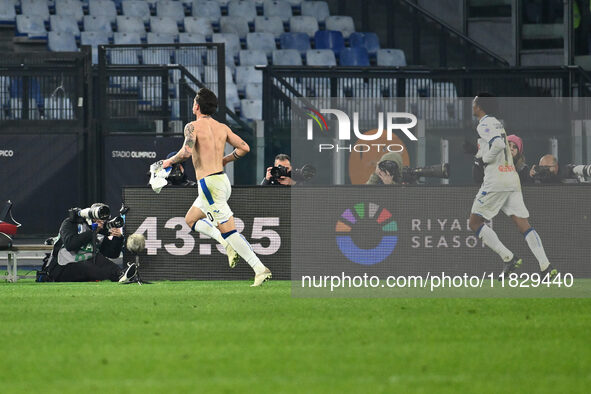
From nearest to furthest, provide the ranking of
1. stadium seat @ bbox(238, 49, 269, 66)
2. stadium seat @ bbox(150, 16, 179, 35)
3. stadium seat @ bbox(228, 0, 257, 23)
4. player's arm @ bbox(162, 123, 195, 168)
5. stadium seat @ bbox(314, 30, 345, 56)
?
player's arm @ bbox(162, 123, 195, 168)
stadium seat @ bbox(238, 49, 269, 66)
stadium seat @ bbox(150, 16, 179, 35)
stadium seat @ bbox(314, 30, 345, 56)
stadium seat @ bbox(228, 0, 257, 23)

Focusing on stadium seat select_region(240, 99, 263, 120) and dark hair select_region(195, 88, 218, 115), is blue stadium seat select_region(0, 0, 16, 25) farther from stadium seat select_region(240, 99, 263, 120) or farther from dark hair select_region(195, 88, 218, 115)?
dark hair select_region(195, 88, 218, 115)

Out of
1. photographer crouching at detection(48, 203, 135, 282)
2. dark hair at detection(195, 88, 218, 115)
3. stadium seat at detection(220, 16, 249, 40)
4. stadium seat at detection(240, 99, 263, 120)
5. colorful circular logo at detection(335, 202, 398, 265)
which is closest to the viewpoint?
dark hair at detection(195, 88, 218, 115)

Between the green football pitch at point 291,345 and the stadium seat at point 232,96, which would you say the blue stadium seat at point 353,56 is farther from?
the green football pitch at point 291,345

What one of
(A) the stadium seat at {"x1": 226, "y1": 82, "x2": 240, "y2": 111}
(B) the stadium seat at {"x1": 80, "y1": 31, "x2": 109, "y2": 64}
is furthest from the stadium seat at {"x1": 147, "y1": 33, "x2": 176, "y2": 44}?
(A) the stadium seat at {"x1": 226, "y1": 82, "x2": 240, "y2": 111}

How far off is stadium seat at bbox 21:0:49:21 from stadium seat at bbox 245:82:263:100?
15.5 ft

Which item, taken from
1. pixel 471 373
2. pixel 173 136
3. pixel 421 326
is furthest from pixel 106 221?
pixel 471 373

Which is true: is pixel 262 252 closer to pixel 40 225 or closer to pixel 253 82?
pixel 40 225

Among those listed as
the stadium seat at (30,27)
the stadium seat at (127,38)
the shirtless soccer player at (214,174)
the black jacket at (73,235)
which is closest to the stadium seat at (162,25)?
the stadium seat at (127,38)

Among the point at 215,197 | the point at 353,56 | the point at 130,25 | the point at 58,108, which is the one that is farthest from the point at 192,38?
the point at 215,197

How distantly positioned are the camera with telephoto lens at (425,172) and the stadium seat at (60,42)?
12.4 m

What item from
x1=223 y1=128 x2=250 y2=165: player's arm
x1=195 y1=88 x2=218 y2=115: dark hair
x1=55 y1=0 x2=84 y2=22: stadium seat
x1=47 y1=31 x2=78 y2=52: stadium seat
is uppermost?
x1=55 y1=0 x2=84 y2=22: stadium seat

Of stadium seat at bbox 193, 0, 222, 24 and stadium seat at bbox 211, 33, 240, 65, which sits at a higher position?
stadium seat at bbox 193, 0, 222, 24

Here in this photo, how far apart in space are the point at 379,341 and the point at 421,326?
0.97 m

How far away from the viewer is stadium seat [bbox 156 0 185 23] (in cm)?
2850
